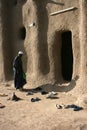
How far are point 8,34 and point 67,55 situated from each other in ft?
9.61

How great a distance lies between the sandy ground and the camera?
824 cm

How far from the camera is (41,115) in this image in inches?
362

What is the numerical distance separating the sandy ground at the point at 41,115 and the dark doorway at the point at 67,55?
6.29ft

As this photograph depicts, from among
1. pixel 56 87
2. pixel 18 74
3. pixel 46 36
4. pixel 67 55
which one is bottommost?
pixel 56 87

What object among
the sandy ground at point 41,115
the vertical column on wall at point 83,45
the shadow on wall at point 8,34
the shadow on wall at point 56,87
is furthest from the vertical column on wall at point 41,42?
the vertical column on wall at point 83,45

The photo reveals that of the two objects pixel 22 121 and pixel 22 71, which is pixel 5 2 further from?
pixel 22 121

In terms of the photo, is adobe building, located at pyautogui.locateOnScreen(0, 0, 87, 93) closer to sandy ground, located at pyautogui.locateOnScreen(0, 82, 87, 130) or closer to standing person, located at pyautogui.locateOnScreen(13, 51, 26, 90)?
standing person, located at pyautogui.locateOnScreen(13, 51, 26, 90)

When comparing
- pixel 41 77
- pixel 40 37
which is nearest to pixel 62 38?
pixel 40 37

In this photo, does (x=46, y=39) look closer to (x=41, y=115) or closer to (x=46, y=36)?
(x=46, y=36)

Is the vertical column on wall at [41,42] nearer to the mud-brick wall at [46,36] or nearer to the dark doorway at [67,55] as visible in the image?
the mud-brick wall at [46,36]

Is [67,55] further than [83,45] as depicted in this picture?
Yes

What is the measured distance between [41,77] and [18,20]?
9.47ft

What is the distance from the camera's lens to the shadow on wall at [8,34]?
1498cm

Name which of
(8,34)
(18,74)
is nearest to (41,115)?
(18,74)
